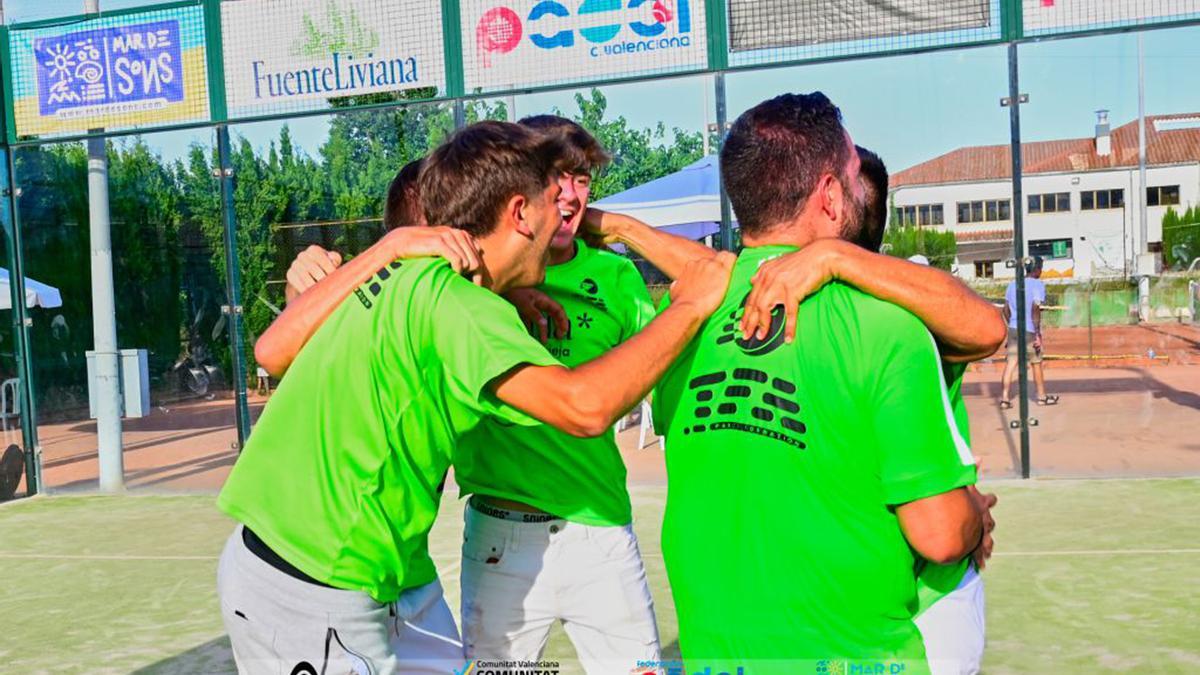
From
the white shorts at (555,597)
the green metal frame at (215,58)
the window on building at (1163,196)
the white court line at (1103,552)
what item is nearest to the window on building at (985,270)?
the window on building at (1163,196)

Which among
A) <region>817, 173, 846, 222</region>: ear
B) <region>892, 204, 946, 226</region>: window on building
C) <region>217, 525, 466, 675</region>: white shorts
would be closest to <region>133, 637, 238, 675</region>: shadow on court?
<region>217, 525, 466, 675</region>: white shorts

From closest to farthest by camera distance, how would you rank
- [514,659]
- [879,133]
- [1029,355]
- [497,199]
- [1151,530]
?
[497,199], [514,659], [1151,530], [879,133], [1029,355]

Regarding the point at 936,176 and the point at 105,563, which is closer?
the point at 105,563

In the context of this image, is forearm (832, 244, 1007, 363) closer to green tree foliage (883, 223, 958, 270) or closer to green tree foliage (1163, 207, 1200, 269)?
green tree foliage (883, 223, 958, 270)

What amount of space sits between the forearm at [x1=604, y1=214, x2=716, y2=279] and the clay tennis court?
5.96 metres

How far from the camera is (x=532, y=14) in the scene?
8.72m

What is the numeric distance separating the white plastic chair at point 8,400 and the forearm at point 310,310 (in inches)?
344

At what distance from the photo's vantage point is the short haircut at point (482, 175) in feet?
7.99

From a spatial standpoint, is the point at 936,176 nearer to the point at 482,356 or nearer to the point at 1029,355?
the point at 1029,355

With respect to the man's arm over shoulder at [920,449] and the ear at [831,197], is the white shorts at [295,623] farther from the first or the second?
the ear at [831,197]

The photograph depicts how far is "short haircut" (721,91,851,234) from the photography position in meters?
2.08

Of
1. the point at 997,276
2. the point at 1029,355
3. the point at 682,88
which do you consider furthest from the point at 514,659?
the point at 1029,355

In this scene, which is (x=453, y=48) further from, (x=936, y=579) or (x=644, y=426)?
(x=936, y=579)

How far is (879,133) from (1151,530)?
3480 mm
